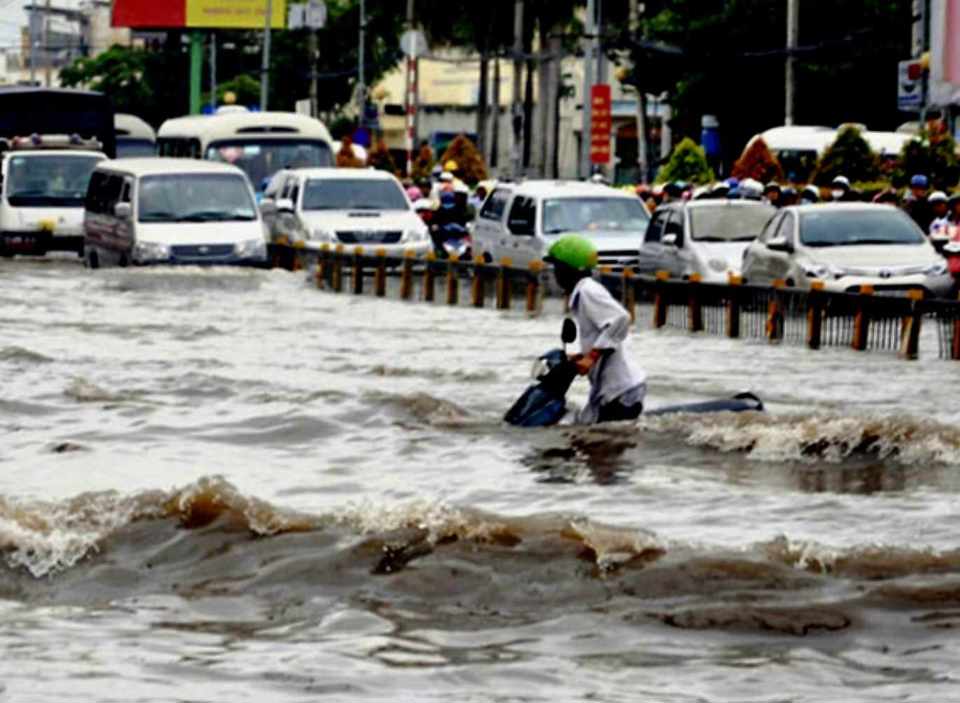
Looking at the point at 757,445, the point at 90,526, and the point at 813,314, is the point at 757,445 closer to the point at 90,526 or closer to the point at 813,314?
the point at 90,526

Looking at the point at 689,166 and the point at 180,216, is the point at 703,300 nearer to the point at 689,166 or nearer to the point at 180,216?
the point at 180,216

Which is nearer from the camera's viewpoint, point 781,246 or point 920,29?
point 781,246

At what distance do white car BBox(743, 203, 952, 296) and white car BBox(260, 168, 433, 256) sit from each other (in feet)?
27.4

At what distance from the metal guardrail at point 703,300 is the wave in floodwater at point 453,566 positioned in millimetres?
11664

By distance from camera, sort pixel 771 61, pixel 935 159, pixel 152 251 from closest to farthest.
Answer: pixel 152 251
pixel 935 159
pixel 771 61

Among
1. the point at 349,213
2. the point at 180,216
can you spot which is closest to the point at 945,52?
the point at 349,213

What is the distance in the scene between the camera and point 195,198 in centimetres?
3641

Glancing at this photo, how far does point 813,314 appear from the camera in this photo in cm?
2617

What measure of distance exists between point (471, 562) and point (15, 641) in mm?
2334

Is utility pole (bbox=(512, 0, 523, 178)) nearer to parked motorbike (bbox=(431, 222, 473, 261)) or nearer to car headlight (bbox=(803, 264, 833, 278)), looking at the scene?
parked motorbike (bbox=(431, 222, 473, 261))

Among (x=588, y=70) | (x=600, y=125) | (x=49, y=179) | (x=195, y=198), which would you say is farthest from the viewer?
(x=588, y=70)

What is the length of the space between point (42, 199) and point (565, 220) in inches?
436

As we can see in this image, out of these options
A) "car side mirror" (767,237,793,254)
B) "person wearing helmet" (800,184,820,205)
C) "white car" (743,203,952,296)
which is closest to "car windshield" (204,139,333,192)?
"person wearing helmet" (800,184,820,205)

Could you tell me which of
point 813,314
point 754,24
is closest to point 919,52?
point 754,24
